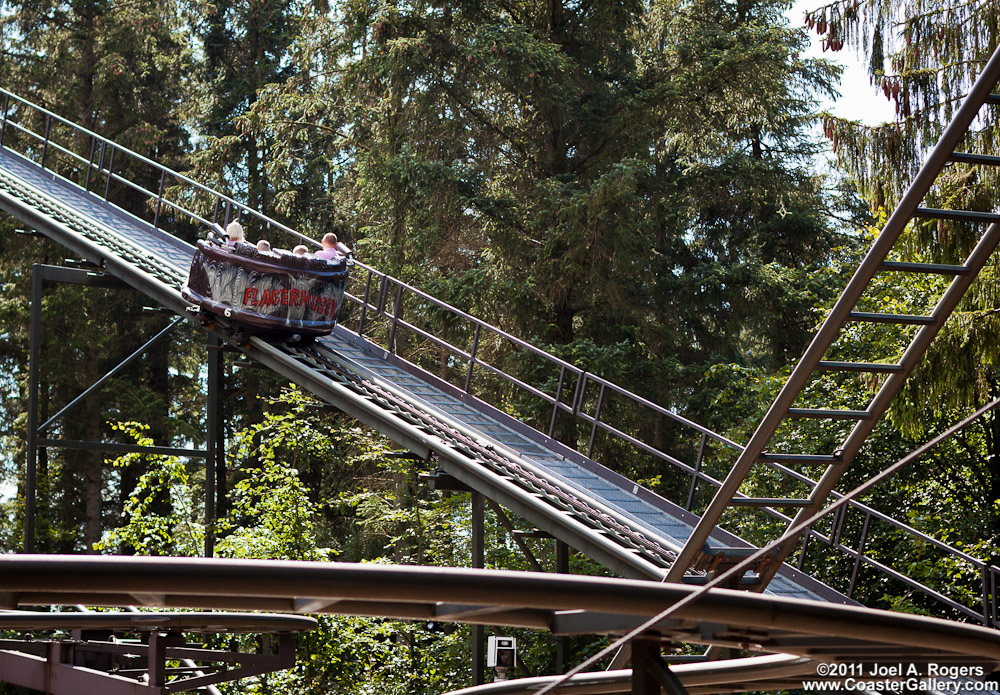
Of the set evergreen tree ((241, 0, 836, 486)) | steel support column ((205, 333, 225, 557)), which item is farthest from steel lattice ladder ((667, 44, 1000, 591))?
evergreen tree ((241, 0, 836, 486))

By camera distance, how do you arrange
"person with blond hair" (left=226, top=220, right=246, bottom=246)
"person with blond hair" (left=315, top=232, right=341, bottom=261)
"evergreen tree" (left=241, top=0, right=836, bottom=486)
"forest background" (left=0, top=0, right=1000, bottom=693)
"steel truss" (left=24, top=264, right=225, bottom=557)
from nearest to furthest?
1. "person with blond hair" (left=226, top=220, right=246, bottom=246)
2. "person with blond hair" (left=315, top=232, right=341, bottom=261)
3. "steel truss" (left=24, top=264, right=225, bottom=557)
4. "forest background" (left=0, top=0, right=1000, bottom=693)
5. "evergreen tree" (left=241, top=0, right=836, bottom=486)

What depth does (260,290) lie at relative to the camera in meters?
13.4

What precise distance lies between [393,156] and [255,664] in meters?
15.2

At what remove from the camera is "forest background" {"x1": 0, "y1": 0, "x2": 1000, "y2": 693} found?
1619cm

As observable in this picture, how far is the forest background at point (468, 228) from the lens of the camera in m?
16.2

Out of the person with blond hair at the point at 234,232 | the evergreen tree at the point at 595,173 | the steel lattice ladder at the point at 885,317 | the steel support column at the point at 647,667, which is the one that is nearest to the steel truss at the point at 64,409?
the person with blond hair at the point at 234,232

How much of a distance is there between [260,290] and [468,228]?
8.51 m

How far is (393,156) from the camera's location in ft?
69.6

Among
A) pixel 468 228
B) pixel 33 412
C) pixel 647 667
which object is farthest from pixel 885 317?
pixel 468 228

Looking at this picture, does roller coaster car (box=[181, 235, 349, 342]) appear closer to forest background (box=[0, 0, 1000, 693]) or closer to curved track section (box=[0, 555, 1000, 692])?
forest background (box=[0, 0, 1000, 693])

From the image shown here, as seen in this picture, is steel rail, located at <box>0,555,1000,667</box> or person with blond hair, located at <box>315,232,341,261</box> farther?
person with blond hair, located at <box>315,232,341,261</box>

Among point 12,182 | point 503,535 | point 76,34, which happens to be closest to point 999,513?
point 503,535

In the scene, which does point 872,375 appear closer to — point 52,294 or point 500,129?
point 500,129

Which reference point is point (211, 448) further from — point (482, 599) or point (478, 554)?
point (482, 599)
